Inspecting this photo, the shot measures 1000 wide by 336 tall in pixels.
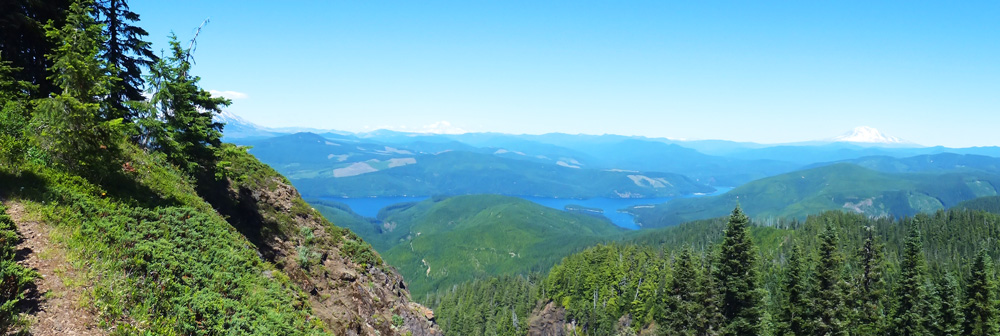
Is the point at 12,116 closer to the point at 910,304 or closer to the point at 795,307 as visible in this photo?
the point at 795,307

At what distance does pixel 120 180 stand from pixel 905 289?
201 ft

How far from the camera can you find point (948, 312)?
3938 cm

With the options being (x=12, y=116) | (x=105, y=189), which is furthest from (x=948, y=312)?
(x=12, y=116)

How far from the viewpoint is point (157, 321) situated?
42.5 feet

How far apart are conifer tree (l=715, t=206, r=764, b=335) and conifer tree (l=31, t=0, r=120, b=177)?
119 feet

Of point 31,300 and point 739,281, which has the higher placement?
point 31,300

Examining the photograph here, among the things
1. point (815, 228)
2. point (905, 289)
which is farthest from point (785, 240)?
point (905, 289)

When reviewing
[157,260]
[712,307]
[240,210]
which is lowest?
[712,307]

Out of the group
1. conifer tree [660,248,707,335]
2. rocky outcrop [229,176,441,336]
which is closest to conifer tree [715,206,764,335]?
conifer tree [660,248,707,335]

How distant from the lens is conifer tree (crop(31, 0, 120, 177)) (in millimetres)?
15828

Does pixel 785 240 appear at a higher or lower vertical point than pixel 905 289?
lower

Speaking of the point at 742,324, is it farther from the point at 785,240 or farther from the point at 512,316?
the point at 785,240

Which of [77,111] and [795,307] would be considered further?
[795,307]

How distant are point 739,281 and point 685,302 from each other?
660 cm
